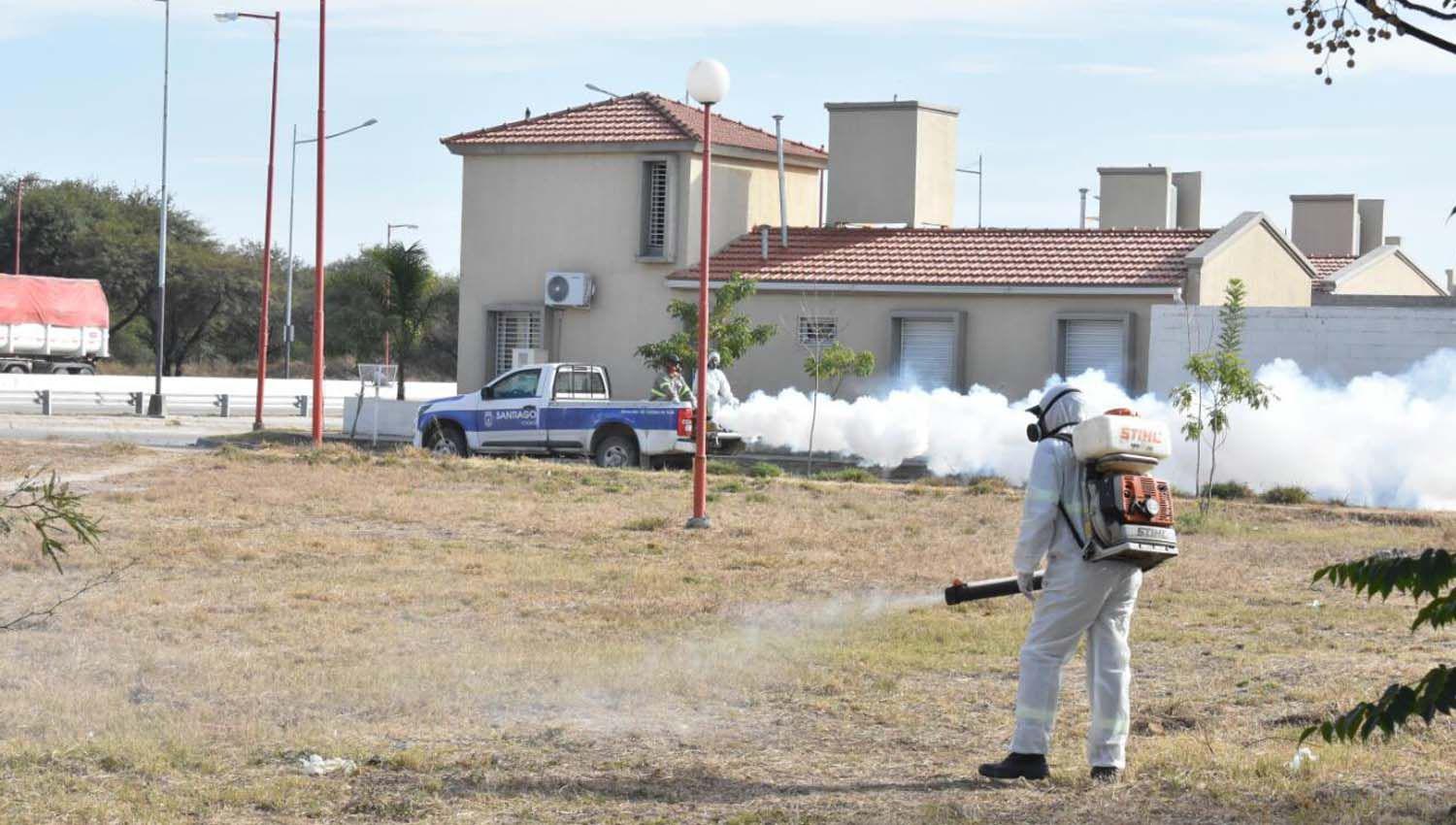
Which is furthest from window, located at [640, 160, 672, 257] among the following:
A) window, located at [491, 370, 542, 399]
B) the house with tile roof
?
window, located at [491, 370, 542, 399]

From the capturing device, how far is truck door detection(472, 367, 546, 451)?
28.8 m

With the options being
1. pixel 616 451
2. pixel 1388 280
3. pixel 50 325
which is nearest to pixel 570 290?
pixel 616 451

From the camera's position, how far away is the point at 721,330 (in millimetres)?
30594

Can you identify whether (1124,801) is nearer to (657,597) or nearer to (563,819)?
(563,819)

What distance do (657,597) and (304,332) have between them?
76.9 metres

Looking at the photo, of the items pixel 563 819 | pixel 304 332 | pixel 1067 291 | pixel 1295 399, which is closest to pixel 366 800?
pixel 563 819

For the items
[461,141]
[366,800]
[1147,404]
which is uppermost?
[461,141]

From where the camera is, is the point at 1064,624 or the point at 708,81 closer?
the point at 1064,624

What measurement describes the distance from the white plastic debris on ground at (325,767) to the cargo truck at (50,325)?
171ft

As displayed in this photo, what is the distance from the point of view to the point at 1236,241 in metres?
31.7

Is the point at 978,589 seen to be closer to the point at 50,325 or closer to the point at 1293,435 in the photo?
the point at 1293,435

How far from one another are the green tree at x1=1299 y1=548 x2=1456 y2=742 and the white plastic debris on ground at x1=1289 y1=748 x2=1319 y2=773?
269 centimetres

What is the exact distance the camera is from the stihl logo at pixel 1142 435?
7.91 m

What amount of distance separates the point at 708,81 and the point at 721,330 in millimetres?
12302
